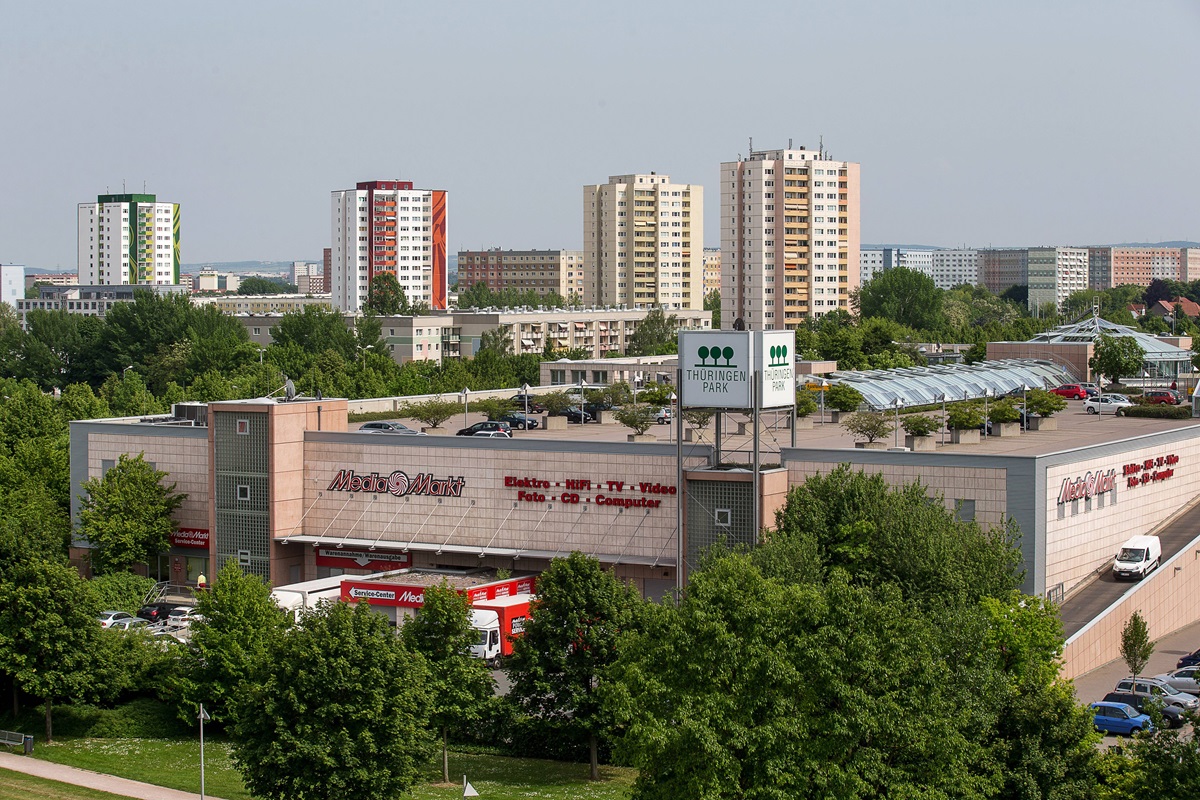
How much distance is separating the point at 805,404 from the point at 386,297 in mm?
106080

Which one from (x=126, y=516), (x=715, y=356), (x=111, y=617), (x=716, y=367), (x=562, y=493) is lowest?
(x=111, y=617)

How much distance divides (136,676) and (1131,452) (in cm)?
3128

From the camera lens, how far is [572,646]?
3744 centimetres

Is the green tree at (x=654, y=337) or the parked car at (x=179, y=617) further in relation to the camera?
the green tree at (x=654, y=337)

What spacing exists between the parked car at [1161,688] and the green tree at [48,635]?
89.0ft

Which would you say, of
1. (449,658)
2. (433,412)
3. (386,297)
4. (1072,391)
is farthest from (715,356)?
(386,297)

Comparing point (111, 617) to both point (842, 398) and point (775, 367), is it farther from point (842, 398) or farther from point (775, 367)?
point (842, 398)

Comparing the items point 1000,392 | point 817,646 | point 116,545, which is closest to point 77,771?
point 116,545

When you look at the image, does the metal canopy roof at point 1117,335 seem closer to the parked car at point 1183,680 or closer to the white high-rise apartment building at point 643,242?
the parked car at point 1183,680

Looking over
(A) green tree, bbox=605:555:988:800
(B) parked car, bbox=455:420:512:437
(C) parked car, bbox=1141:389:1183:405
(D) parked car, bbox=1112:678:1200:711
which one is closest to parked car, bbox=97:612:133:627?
(B) parked car, bbox=455:420:512:437

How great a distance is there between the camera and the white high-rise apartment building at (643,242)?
18900cm

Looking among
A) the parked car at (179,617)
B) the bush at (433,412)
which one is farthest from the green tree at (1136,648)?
the bush at (433,412)

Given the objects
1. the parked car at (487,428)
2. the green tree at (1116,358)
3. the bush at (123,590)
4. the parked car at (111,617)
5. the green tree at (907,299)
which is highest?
the green tree at (907,299)

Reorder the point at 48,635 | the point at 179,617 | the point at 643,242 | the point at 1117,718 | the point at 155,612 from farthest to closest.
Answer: the point at 643,242
the point at 155,612
the point at 179,617
the point at 48,635
the point at 1117,718
